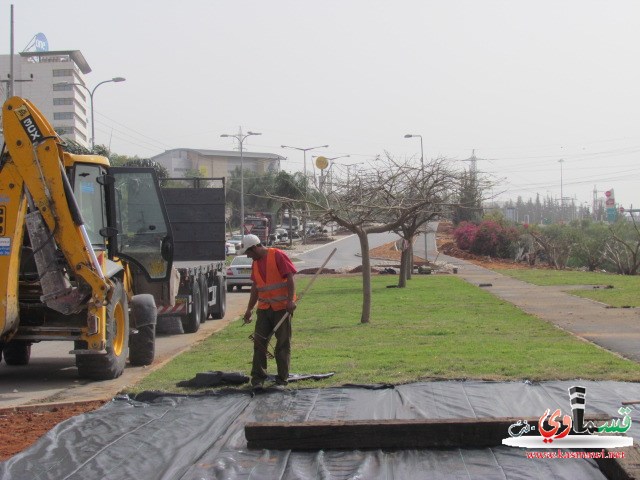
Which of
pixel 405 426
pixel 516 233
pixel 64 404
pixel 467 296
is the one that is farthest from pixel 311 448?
pixel 516 233

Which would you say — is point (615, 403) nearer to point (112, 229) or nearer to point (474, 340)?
point (474, 340)

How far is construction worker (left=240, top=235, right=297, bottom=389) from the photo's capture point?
10.2m

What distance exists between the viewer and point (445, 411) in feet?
28.1

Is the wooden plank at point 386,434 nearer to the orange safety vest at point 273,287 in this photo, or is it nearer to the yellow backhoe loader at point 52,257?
the orange safety vest at point 273,287

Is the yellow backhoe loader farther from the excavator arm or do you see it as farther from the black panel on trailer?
the black panel on trailer

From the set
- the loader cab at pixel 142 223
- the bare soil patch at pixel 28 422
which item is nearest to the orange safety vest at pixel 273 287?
the bare soil patch at pixel 28 422

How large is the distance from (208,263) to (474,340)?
26.8 feet

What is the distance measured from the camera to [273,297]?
1039 cm

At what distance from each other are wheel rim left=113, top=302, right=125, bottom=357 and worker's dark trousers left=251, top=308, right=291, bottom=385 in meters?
3.18

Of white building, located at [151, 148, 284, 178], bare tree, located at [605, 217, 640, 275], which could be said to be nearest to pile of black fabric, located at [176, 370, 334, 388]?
bare tree, located at [605, 217, 640, 275]

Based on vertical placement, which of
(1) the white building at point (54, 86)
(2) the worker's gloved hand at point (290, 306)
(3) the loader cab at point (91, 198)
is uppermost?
(1) the white building at point (54, 86)

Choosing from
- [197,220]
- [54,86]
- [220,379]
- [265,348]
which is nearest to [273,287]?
[265,348]

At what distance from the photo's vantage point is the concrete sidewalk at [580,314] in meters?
15.2

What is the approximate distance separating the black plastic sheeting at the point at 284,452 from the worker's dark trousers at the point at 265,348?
559 mm
